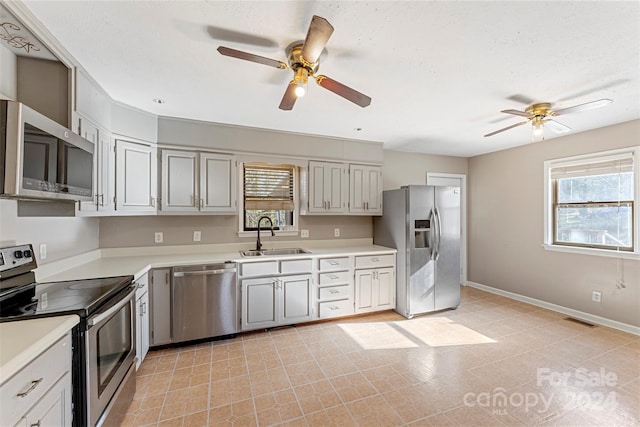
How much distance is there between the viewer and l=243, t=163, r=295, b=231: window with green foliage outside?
3.64 meters

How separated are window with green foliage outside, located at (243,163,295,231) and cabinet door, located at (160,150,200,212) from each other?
2.23ft

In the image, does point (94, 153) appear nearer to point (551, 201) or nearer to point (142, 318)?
point (142, 318)

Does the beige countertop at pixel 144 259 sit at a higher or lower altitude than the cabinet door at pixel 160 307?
higher

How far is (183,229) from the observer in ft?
10.8

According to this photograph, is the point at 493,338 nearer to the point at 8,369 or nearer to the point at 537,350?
the point at 537,350

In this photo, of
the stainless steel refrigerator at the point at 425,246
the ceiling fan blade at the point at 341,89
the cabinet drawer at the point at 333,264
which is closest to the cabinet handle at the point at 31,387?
the ceiling fan blade at the point at 341,89

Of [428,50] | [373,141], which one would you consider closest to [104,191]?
[428,50]

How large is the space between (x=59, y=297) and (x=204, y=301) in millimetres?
1354

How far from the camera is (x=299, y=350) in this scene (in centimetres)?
271

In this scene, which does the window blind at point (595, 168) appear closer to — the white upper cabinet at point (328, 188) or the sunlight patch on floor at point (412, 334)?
the sunlight patch on floor at point (412, 334)

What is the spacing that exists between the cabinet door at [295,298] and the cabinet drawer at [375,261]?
726mm

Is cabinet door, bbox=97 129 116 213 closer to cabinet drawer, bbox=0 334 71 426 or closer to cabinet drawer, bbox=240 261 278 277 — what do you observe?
cabinet drawer, bbox=240 261 278 277

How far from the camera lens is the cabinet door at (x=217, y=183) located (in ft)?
10.3

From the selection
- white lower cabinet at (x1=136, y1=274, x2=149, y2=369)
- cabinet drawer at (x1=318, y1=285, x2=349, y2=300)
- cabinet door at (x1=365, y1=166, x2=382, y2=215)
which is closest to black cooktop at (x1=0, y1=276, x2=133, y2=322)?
white lower cabinet at (x1=136, y1=274, x2=149, y2=369)
